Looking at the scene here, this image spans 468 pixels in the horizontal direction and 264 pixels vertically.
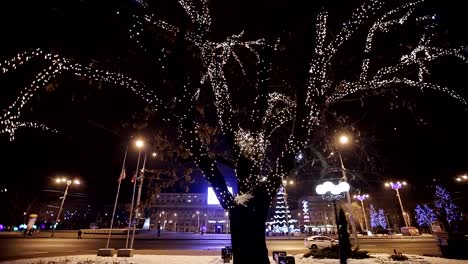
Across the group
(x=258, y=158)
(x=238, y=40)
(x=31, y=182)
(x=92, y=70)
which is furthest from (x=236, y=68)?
(x=31, y=182)

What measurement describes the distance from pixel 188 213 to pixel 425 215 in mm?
74149

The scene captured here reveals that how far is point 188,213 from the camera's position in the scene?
100 meters

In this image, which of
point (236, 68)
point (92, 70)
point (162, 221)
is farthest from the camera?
point (162, 221)

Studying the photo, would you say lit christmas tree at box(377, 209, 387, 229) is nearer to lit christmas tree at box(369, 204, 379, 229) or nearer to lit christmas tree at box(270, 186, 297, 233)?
lit christmas tree at box(369, 204, 379, 229)

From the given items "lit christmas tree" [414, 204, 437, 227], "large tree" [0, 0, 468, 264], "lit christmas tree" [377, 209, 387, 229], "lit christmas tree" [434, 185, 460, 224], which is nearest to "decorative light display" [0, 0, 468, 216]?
"large tree" [0, 0, 468, 264]

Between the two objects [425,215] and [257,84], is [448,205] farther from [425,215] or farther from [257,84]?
[257,84]

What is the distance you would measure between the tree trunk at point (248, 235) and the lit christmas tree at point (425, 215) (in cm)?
5124

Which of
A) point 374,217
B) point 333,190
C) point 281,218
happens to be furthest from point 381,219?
point 333,190

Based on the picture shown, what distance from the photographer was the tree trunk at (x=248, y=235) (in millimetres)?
6156

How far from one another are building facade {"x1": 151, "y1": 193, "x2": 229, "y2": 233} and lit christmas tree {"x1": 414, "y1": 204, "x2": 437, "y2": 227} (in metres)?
61.7

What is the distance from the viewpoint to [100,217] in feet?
226

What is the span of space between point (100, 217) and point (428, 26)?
7634cm

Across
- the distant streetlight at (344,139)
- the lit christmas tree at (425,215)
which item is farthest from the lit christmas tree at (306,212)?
the distant streetlight at (344,139)

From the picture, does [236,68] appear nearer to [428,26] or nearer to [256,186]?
[256,186]
